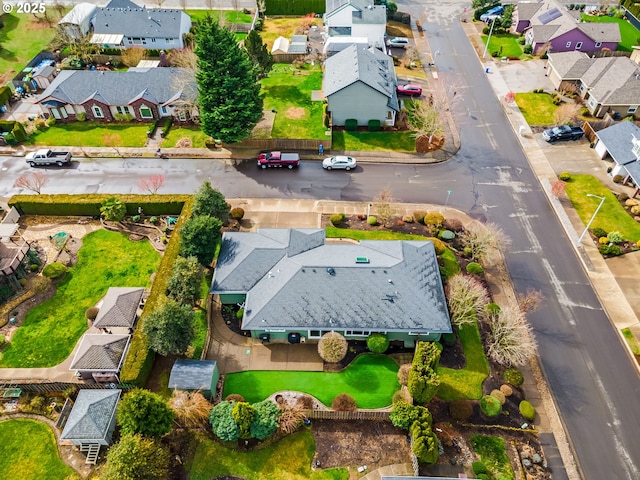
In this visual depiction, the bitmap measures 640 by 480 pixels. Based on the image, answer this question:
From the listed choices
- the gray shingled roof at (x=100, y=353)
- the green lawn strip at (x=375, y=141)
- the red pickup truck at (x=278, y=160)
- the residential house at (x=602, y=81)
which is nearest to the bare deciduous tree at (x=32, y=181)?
the gray shingled roof at (x=100, y=353)

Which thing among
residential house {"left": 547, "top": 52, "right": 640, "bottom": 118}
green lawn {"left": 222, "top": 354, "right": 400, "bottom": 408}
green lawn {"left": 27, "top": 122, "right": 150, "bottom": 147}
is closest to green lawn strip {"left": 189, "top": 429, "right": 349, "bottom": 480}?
green lawn {"left": 222, "top": 354, "right": 400, "bottom": 408}

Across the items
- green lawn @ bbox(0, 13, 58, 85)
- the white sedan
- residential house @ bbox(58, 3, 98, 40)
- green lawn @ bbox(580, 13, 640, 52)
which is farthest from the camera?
green lawn @ bbox(580, 13, 640, 52)

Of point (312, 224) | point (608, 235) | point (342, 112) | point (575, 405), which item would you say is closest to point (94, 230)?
point (312, 224)

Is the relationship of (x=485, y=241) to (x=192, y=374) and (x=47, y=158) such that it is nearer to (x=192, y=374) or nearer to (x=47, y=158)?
(x=192, y=374)

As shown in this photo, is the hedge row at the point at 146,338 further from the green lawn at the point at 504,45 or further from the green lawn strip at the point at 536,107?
the green lawn at the point at 504,45

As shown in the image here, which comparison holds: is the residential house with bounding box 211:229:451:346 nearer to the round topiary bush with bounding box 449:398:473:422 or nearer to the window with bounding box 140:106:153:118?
the round topiary bush with bounding box 449:398:473:422
